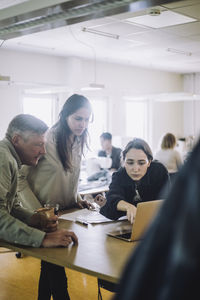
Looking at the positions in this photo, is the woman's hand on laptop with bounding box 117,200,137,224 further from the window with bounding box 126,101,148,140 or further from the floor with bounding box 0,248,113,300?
the window with bounding box 126,101,148,140

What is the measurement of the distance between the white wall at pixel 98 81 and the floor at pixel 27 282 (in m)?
2.54

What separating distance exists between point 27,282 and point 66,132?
183cm

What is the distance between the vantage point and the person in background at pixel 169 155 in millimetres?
6672

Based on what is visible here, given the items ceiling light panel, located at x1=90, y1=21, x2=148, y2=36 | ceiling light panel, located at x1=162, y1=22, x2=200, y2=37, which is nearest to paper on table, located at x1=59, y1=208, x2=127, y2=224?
ceiling light panel, located at x1=90, y1=21, x2=148, y2=36

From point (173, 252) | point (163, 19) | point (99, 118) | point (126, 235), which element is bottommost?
point (126, 235)

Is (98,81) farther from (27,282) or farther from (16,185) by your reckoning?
(16,185)

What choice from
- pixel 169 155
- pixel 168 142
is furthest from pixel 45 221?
pixel 168 142

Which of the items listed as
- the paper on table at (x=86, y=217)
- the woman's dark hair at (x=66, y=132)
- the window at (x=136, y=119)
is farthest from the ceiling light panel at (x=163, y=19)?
the window at (x=136, y=119)

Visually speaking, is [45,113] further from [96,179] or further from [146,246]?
[146,246]

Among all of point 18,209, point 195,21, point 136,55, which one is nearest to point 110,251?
point 18,209

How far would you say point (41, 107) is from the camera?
8562mm

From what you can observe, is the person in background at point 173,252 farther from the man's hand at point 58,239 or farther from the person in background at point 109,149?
the person in background at point 109,149

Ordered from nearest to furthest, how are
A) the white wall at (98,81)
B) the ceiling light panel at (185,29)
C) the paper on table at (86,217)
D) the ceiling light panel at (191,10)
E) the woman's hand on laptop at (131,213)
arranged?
the woman's hand on laptop at (131,213) → the paper on table at (86,217) → the ceiling light panel at (191,10) → the ceiling light panel at (185,29) → the white wall at (98,81)

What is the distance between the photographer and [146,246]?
41cm
